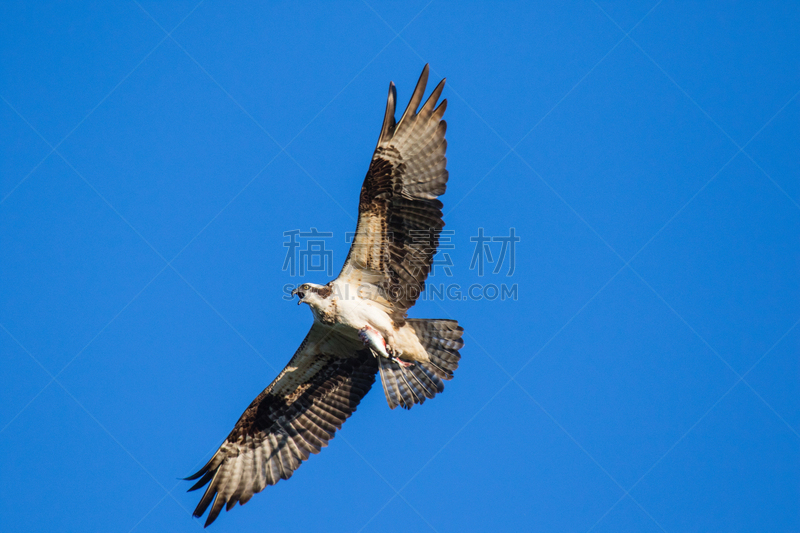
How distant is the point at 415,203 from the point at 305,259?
2.66 metres

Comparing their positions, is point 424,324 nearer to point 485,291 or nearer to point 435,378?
point 435,378

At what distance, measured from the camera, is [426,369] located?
927 cm

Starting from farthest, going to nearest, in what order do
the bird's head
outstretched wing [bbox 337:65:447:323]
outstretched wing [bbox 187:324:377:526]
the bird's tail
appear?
outstretched wing [bbox 187:324:377:526] < the bird's tail < the bird's head < outstretched wing [bbox 337:65:447:323]

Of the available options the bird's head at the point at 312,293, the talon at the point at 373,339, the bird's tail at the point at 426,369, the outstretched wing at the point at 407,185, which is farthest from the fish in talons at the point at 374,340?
the outstretched wing at the point at 407,185

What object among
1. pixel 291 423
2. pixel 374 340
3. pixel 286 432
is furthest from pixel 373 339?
pixel 286 432

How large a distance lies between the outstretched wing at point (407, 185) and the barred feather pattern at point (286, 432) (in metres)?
2.05

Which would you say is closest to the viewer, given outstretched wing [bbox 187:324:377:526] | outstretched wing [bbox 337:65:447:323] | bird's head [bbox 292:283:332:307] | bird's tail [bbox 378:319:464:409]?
outstretched wing [bbox 337:65:447:323]

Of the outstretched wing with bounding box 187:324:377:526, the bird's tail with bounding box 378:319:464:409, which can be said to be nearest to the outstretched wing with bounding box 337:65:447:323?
the bird's tail with bounding box 378:319:464:409

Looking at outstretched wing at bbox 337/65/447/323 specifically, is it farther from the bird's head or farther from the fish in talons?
the fish in talons

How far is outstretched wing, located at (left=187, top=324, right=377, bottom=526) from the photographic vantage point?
9.62 metres

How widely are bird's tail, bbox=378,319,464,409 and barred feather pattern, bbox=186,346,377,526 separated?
0.50m

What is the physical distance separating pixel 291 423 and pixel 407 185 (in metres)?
4.28

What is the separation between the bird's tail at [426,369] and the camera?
914 centimetres

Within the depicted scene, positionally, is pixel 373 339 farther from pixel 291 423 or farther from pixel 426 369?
pixel 291 423
